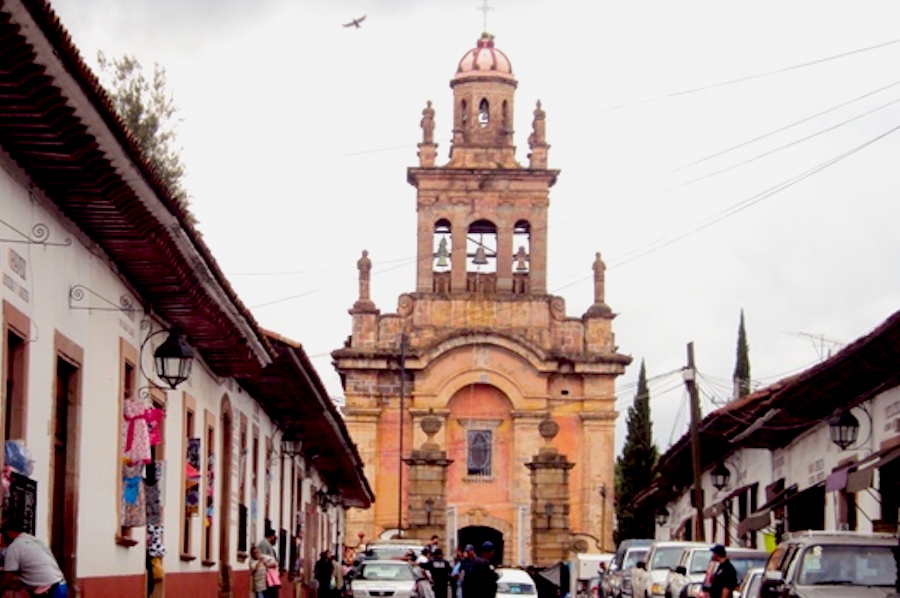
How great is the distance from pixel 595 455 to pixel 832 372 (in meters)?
49.7

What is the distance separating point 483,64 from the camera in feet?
270

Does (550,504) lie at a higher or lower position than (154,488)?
lower

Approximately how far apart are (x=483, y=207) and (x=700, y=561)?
2075 inches

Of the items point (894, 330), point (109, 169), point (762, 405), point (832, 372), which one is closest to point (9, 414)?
point (109, 169)

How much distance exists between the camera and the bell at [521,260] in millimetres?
82688

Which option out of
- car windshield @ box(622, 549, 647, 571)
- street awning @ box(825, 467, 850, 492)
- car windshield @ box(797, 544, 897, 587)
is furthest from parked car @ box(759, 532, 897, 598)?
car windshield @ box(622, 549, 647, 571)

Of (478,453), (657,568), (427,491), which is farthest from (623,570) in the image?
(478,453)

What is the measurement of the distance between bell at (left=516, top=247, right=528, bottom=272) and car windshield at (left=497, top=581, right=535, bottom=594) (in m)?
39.0

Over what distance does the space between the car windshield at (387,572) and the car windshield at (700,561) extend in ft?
31.9

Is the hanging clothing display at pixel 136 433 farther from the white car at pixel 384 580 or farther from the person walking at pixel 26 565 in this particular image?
the white car at pixel 384 580

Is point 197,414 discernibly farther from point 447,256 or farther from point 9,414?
point 447,256

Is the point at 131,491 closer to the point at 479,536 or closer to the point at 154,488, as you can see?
the point at 154,488

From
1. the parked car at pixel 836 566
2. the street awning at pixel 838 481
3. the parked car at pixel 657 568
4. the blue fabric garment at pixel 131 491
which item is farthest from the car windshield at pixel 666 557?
the blue fabric garment at pixel 131 491

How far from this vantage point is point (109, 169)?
1551cm
